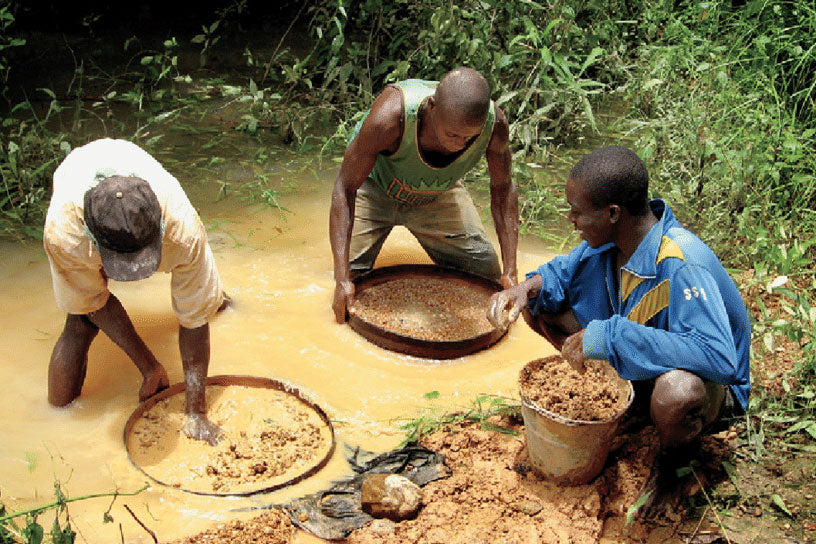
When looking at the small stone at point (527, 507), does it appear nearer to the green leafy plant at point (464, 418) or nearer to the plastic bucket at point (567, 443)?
the plastic bucket at point (567, 443)

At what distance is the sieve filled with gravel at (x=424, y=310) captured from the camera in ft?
12.2

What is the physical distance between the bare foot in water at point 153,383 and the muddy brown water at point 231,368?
3.0 inches

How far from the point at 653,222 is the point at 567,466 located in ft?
2.89

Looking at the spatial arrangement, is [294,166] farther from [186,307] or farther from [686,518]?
[686,518]

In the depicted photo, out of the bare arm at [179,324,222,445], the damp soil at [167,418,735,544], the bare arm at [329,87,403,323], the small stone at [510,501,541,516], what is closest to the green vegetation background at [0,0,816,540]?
the damp soil at [167,418,735,544]

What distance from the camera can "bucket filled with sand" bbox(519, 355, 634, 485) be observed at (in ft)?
8.46

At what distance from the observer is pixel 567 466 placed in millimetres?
2688

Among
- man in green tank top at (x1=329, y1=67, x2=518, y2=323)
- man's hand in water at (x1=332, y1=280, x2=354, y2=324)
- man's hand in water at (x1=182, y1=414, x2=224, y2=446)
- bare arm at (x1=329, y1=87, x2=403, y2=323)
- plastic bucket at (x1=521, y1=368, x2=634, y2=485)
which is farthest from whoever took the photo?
man's hand in water at (x1=332, y1=280, x2=354, y2=324)

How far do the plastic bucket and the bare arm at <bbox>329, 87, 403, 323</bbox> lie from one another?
4.72 feet

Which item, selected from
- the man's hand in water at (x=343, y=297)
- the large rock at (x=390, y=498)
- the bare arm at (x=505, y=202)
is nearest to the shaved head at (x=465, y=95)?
the bare arm at (x=505, y=202)

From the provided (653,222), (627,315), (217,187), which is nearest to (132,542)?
(627,315)

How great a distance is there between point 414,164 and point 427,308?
2.46 ft

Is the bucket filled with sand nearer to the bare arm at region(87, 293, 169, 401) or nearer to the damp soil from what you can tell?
the damp soil

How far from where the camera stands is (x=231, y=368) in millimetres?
3570
